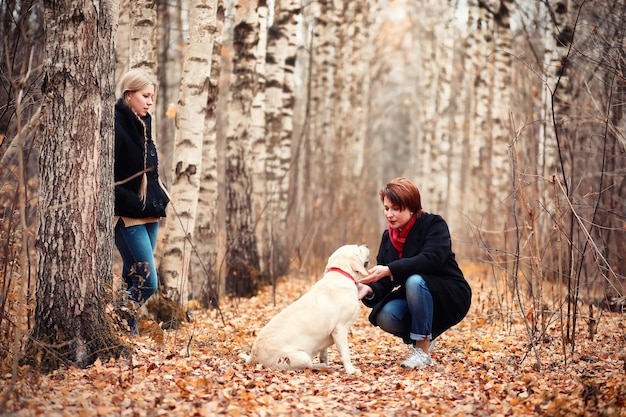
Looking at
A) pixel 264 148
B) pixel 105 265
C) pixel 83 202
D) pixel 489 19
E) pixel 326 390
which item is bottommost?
pixel 326 390

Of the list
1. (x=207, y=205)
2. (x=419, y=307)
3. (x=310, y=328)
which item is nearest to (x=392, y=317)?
(x=419, y=307)

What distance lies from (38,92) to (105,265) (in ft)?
6.96

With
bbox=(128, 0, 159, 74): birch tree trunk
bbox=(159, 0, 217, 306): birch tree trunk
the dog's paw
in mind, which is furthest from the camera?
bbox=(128, 0, 159, 74): birch tree trunk

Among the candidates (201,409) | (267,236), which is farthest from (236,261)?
(201,409)

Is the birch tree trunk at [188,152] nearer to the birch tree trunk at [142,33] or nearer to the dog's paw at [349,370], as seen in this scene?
the birch tree trunk at [142,33]

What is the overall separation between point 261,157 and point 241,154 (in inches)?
25.1

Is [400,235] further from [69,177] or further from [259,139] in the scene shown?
[259,139]

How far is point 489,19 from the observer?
15273 mm

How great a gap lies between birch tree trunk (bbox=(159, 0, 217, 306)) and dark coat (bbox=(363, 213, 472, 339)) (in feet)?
7.57

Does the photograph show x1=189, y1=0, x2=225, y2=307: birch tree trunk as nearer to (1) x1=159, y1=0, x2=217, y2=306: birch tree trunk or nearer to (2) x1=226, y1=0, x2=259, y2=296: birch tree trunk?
(2) x1=226, y1=0, x2=259, y2=296: birch tree trunk

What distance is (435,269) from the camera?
5.76 m

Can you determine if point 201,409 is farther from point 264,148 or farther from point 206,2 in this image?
point 264,148

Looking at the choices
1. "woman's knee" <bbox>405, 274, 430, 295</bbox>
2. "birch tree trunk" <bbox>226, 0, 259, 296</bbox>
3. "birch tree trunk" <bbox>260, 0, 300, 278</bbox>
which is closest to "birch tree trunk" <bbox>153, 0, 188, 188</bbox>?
"birch tree trunk" <bbox>260, 0, 300, 278</bbox>

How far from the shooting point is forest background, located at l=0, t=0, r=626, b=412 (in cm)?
474
